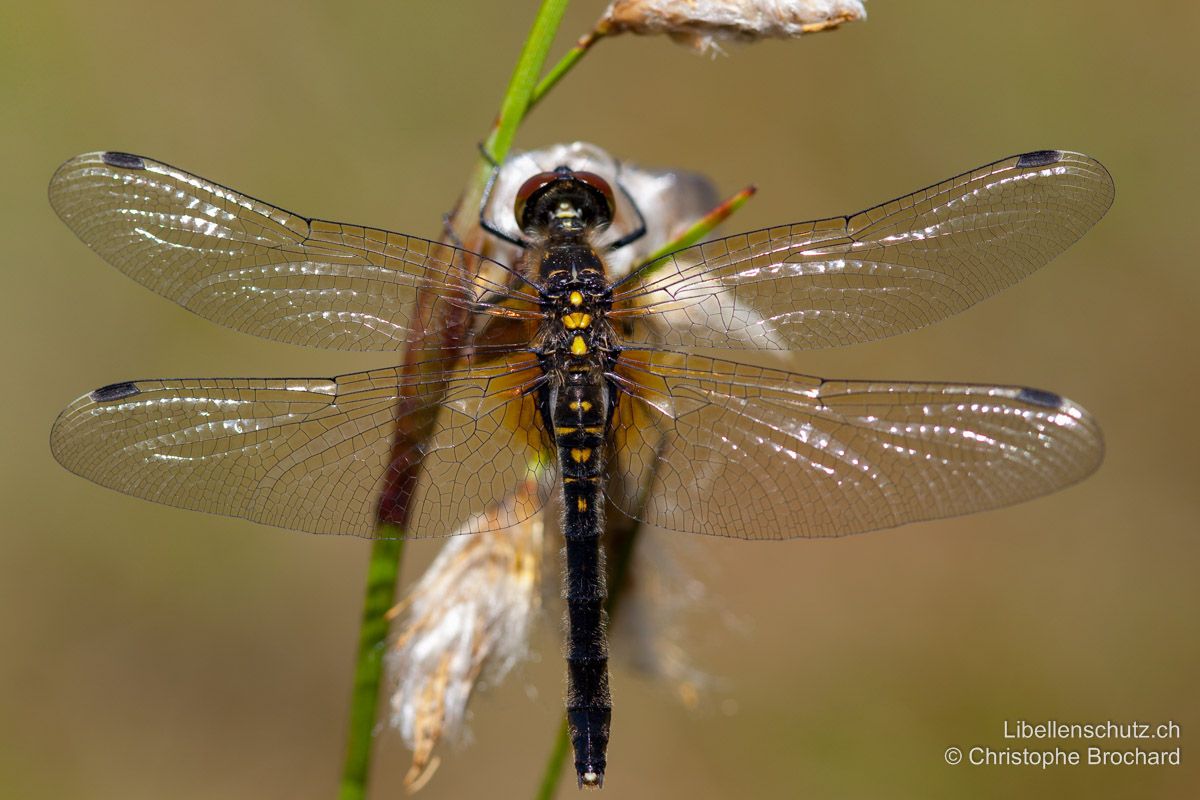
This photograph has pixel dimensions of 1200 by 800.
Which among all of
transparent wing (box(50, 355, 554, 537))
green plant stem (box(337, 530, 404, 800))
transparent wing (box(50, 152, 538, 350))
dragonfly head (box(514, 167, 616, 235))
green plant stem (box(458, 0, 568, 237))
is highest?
dragonfly head (box(514, 167, 616, 235))

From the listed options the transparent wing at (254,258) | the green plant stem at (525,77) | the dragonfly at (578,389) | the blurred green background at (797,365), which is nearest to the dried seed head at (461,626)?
the dragonfly at (578,389)

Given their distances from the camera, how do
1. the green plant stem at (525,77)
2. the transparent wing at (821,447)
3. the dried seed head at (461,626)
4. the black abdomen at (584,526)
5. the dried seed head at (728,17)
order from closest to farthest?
the green plant stem at (525,77) < the dried seed head at (728,17) < the transparent wing at (821,447) < the black abdomen at (584,526) < the dried seed head at (461,626)

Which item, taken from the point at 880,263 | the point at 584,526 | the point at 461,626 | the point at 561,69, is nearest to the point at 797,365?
the point at 880,263

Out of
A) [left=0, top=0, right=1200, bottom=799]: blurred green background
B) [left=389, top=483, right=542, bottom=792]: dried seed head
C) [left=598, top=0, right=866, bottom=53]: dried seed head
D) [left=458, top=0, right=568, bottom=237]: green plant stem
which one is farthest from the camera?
[left=0, top=0, right=1200, bottom=799]: blurred green background

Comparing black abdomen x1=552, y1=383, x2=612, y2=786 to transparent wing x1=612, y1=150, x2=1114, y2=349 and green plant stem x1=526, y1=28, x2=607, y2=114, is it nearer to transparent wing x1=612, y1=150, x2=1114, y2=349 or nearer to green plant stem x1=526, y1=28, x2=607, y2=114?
transparent wing x1=612, y1=150, x2=1114, y2=349

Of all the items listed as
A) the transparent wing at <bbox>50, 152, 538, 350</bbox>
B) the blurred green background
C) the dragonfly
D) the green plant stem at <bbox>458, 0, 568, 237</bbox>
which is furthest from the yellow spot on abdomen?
the blurred green background

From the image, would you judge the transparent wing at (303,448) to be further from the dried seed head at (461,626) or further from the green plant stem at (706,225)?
the green plant stem at (706,225)

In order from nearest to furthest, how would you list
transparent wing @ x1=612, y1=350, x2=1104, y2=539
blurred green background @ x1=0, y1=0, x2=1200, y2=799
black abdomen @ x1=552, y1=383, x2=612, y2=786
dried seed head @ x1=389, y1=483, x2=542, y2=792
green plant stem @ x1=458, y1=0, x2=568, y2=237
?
1. green plant stem @ x1=458, y1=0, x2=568, y2=237
2. transparent wing @ x1=612, y1=350, x2=1104, y2=539
3. black abdomen @ x1=552, y1=383, x2=612, y2=786
4. dried seed head @ x1=389, y1=483, x2=542, y2=792
5. blurred green background @ x1=0, y1=0, x2=1200, y2=799
